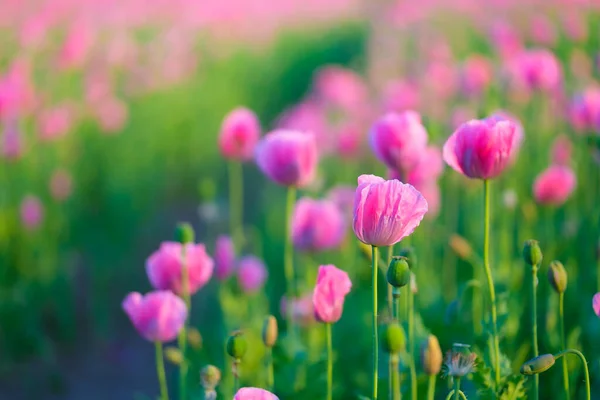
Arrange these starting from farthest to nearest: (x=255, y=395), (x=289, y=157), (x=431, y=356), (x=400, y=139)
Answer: (x=289, y=157) → (x=400, y=139) → (x=431, y=356) → (x=255, y=395)

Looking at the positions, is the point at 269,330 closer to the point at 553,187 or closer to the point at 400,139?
the point at 400,139

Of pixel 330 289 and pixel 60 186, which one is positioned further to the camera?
pixel 60 186

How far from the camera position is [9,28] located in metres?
3.29

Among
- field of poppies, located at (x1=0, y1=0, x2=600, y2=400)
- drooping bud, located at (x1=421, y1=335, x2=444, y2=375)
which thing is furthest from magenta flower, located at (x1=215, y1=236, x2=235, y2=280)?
drooping bud, located at (x1=421, y1=335, x2=444, y2=375)

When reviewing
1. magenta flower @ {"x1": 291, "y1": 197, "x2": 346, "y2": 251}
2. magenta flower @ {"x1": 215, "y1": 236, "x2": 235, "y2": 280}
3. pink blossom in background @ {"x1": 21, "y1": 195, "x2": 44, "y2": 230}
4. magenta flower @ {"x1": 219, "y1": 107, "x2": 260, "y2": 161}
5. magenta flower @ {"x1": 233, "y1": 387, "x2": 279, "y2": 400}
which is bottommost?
pink blossom in background @ {"x1": 21, "y1": 195, "x2": 44, "y2": 230}

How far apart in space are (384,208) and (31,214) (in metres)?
2.07

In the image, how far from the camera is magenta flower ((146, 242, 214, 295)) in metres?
1.33

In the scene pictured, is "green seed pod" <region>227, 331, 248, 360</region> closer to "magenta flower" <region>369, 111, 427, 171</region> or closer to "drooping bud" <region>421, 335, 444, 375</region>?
"drooping bud" <region>421, 335, 444, 375</region>

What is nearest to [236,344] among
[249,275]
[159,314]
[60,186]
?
[159,314]

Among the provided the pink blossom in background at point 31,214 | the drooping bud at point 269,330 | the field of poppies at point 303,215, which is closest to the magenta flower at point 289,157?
the field of poppies at point 303,215

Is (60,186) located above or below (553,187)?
below

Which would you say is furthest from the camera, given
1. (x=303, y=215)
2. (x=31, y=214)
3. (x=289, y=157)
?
(x=31, y=214)

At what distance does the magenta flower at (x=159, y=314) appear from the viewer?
1217 mm

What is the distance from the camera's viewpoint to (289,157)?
149 cm
